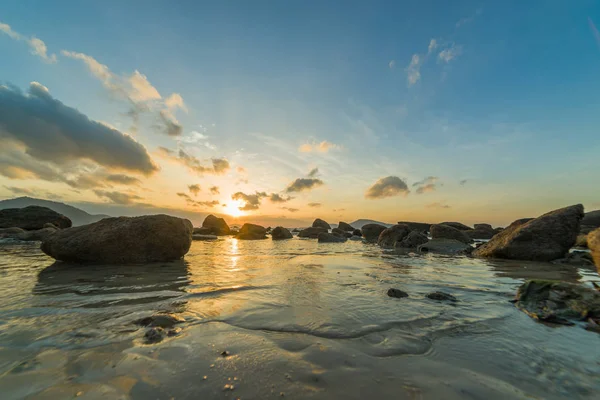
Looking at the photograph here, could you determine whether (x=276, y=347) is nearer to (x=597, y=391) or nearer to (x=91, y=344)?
(x=91, y=344)

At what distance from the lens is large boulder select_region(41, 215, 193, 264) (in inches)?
350

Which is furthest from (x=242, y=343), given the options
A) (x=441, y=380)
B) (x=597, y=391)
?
(x=597, y=391)

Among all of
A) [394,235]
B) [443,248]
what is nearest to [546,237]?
[443,248]

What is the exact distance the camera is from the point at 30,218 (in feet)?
93.0

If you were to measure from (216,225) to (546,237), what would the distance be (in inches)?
1529

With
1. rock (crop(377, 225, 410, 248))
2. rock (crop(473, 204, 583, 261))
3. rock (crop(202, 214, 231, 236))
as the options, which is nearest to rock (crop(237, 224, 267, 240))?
rock (crop(202, 214, 231, 236))

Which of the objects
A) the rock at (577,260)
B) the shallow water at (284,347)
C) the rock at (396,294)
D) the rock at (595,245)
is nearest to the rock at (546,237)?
the rock at (577,260)

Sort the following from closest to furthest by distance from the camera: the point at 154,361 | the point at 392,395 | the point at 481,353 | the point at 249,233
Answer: the point at 392,395, the point at 154,361, the point at 481,353, the point at 249,233

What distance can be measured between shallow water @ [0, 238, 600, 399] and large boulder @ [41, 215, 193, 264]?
11.4 feet

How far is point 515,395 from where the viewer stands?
81.0 inches

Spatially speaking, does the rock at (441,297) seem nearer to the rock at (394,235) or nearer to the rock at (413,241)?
the rock at (413,241)

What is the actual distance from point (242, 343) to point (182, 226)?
9.13 m

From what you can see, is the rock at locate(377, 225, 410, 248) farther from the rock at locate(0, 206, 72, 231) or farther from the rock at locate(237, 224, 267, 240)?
the rock at locate(0, 206, 72, 231)

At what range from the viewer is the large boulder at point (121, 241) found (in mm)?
8898
